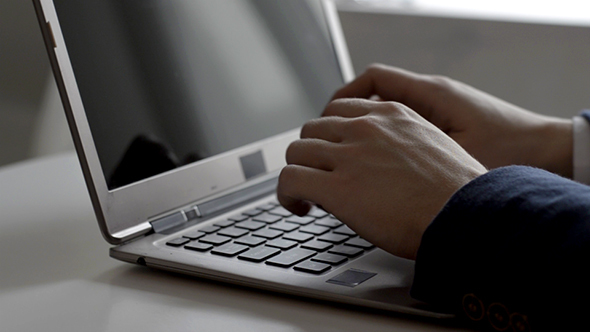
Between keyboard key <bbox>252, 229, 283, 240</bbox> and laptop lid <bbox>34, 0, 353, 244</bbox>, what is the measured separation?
0.39 ft

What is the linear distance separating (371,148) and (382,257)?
98mm

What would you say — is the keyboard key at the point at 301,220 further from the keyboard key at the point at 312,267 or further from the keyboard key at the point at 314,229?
the keyboard key at the point at 312,267

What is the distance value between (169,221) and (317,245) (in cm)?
18

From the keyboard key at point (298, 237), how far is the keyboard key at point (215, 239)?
2.3 inches

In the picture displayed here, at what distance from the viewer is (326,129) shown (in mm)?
616

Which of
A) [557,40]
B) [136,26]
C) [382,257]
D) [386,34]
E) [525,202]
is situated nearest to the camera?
[525,202]

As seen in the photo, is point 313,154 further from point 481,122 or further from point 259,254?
point 481,122

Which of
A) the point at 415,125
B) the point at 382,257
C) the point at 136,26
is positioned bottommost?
the point at 382,257

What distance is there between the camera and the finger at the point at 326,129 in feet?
1.98

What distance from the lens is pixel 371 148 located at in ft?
1.82

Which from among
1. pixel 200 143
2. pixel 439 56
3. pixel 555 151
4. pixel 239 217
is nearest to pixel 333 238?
pixel 239 217

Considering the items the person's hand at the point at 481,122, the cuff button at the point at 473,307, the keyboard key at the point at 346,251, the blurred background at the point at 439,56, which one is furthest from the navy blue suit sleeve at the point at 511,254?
the blurred background at the point at 439,56

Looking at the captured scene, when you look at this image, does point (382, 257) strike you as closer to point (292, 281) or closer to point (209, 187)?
point (292, 281)

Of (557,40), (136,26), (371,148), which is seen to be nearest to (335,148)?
(371,148)
